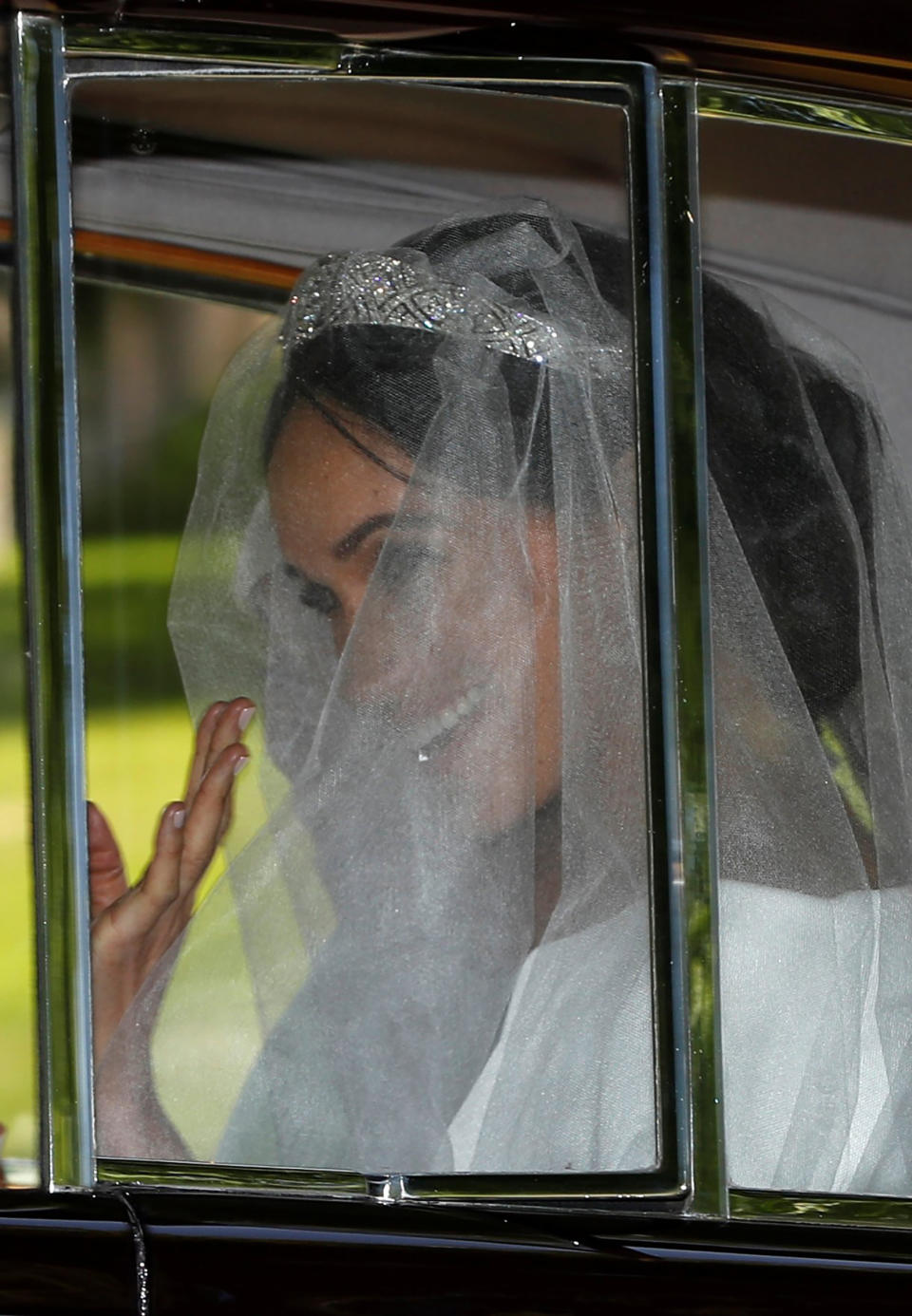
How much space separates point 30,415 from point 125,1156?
1.55 ft

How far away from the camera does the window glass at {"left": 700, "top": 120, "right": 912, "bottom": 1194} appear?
1096mm

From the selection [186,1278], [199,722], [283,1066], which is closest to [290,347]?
[199,722]

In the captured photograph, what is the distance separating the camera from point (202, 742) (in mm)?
1443

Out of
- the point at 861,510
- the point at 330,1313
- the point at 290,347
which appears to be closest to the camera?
the point at 330,1313

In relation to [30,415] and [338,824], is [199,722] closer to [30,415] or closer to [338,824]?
[338,824]

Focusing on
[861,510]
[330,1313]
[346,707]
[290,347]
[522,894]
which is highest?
[290,347]

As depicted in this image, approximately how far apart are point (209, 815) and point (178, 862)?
54 mm

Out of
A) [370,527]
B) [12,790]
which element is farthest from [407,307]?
[12,790]

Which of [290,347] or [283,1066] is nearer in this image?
[283,1066]

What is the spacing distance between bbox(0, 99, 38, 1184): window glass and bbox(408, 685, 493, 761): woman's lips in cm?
27

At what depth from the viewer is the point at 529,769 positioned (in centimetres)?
112

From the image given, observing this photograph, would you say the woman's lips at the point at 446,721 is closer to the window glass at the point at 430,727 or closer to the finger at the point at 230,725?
the window glass at the point at 430,727

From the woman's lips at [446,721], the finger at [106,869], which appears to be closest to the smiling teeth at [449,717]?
the woman's lips at [446,721]

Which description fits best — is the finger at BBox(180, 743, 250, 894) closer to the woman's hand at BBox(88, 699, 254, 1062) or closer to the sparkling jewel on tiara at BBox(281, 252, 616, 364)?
the woman's hand at BBox(88, 699, 254, 1062)
